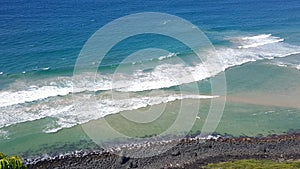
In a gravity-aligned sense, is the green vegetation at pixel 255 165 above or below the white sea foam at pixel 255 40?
below

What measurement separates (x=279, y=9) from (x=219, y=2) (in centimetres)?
1163

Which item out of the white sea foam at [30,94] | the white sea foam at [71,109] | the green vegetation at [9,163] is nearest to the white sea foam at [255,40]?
the white sea foam at [71,109]

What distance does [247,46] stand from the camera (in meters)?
55.3

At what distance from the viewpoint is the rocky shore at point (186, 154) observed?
28250mm

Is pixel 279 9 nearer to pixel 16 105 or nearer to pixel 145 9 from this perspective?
pixel 145 9

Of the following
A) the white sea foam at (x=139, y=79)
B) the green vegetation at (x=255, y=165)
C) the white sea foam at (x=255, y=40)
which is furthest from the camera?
the white sea foam at (x=255, y=40)

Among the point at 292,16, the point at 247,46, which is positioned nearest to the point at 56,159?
the point at 247,46

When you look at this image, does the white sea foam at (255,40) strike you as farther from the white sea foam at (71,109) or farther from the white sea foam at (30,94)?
the white sea foam at (30,94)

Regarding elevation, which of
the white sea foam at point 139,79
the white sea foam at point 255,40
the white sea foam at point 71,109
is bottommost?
the white sea foam at point 71,109

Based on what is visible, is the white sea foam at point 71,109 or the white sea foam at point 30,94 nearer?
the white sea foam at point 71,109

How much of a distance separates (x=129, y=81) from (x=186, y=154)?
1489 cm

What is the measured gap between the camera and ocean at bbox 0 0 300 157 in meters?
33.5

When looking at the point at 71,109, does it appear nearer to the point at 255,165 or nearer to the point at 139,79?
the point at 139,79

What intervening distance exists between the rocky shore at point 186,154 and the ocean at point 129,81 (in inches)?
71.1
